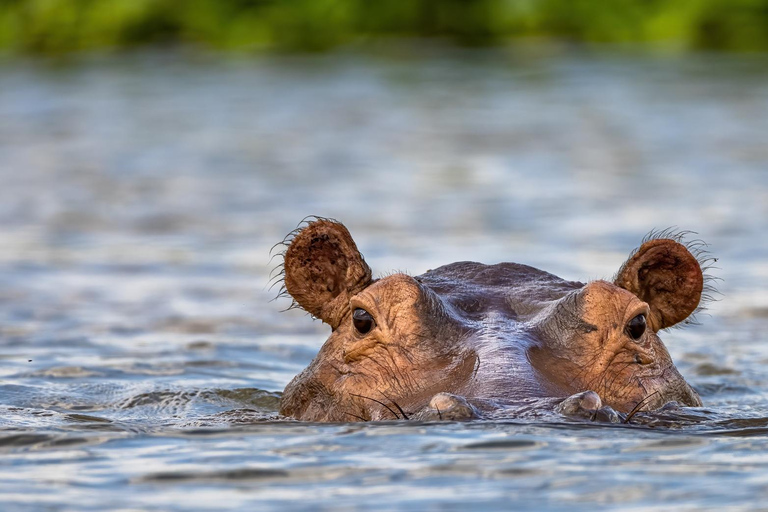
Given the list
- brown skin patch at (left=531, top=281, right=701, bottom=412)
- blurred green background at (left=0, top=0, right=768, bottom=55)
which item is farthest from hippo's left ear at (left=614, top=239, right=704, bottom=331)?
blurred green background at (left=0, top=0, right=768, bottom=55)

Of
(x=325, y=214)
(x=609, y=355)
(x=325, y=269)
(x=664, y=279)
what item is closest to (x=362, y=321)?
(x=325, y=269)

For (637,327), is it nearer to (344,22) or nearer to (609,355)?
(609,355)

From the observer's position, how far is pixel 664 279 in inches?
298

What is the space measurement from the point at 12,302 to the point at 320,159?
1055cm

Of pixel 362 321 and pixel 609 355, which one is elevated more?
pixel 362 321

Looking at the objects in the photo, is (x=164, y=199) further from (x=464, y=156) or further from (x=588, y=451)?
(x=588, y=451)

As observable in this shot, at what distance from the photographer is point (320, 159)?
22781mm

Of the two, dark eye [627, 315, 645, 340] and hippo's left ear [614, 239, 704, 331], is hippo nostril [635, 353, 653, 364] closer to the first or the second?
dark eye [627, 315, 645, 340]

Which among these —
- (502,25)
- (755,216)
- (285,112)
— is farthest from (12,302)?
(502,25)

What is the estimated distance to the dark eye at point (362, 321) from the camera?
23.1ft

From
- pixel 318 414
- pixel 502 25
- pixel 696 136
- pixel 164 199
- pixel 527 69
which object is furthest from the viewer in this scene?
pixel 502 25

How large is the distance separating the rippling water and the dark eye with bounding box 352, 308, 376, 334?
23.0 inches

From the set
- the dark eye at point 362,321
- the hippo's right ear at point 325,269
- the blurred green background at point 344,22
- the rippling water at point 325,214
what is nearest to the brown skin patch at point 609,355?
the rippling water at point 325,214

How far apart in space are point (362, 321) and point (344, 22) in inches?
1241
